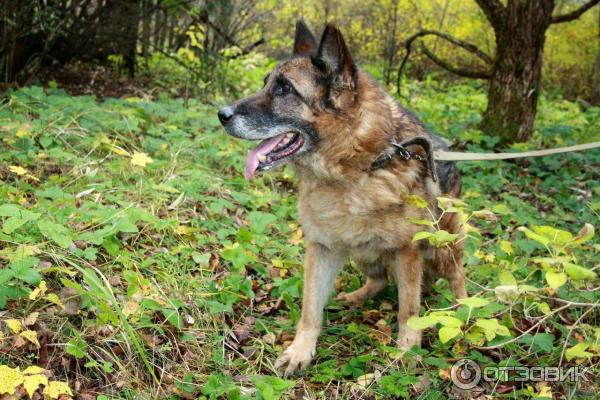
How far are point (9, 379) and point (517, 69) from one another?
643 centimetres

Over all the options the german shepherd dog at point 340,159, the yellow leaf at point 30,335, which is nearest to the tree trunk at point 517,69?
the german shepherd dog at point 340,159

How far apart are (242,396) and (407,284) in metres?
1.12

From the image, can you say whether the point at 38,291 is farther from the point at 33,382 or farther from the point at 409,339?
the point at 409,339

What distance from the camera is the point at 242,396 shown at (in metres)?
2.82

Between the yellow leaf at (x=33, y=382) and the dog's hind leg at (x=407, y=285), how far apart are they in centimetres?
184

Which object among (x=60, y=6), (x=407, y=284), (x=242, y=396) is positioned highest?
(x=60, y=6)

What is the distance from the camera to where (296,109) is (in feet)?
10.9

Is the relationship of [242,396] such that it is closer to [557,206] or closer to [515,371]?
[515,371]

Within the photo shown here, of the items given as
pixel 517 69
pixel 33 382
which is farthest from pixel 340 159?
pixel 517 69

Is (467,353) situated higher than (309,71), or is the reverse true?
(309,71)

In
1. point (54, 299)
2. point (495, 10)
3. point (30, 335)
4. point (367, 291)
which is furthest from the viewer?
point (495, 10)

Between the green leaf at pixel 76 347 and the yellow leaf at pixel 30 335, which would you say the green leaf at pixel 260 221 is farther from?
the yellow leaf at pixel 30 335

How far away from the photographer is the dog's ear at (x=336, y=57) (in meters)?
3.21

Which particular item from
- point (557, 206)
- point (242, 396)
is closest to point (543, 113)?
point (557, 206)
